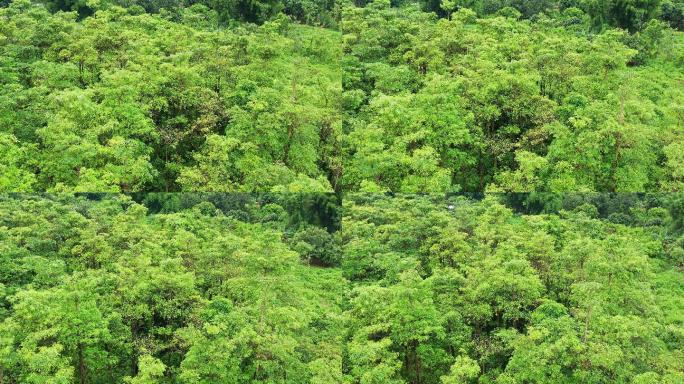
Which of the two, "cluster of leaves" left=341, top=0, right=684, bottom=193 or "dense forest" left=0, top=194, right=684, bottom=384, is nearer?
"dense forest" left=0, top=194, right=684, bottom=384

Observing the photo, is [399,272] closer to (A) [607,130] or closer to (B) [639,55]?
(A) [607,130]

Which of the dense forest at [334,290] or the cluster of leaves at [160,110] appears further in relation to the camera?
the cluster of leaves at [160,110]

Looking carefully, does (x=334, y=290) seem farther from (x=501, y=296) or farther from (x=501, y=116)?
(x=501, y=116)

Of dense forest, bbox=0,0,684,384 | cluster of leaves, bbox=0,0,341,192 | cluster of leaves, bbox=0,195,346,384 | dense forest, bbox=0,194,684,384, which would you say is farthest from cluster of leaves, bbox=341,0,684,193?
cluster of leaves, bbox=0,195,346,384

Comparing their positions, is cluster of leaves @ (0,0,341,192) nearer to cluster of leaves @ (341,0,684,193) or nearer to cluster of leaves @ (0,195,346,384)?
cluster of leaves @ (0,195,346,384)

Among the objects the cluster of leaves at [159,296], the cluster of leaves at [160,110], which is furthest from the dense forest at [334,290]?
the cluster of leaves at [160,110]

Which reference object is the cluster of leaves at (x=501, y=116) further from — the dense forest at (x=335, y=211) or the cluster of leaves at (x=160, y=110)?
the cluster of leaves at (x=160, y=110)
